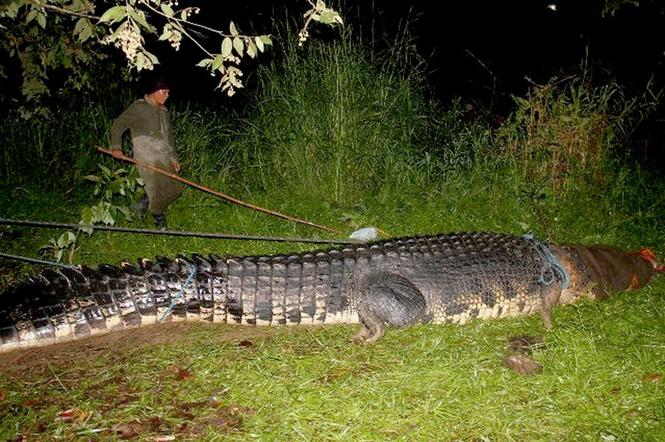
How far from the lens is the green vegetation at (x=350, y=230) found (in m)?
2.70

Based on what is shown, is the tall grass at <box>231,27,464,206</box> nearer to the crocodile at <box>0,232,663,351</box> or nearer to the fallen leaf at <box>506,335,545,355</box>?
the crocodile at <box>0,232,663,351</box>

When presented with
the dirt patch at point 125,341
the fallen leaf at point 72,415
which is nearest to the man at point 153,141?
the dirt patch at point 125,341

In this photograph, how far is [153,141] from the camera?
18.6ft

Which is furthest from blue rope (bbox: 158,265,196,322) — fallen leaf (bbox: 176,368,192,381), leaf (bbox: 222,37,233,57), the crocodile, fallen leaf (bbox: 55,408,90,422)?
leaf (bbox: 222,37,233,57)

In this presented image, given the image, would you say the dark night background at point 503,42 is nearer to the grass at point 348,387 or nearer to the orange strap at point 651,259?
the orange strap at point 651,259

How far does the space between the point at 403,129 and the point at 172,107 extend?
353 centimetres

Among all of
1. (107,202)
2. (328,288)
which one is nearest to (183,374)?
(328,288)

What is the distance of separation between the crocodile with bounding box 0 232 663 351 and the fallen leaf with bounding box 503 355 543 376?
771 millimetres

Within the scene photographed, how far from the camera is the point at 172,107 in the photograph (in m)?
7.61

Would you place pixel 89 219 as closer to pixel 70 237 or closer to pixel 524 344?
pixel 70 237

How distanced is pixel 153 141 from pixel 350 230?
247 cm

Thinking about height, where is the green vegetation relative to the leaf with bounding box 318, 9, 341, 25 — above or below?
below

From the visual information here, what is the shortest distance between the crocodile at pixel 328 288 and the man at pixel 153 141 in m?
2.28

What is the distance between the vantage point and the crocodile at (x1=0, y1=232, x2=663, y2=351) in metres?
3.33
